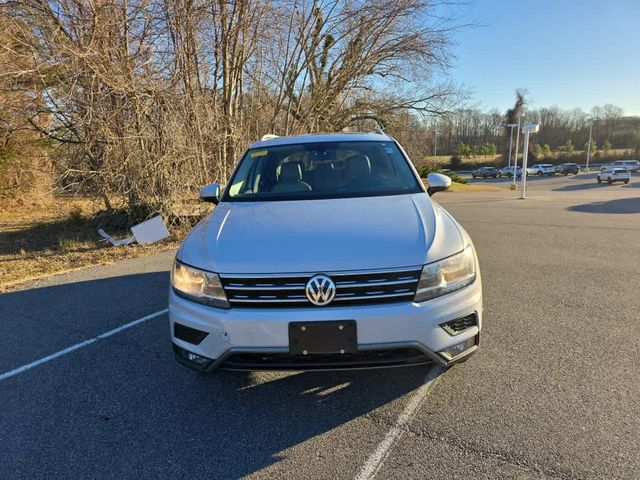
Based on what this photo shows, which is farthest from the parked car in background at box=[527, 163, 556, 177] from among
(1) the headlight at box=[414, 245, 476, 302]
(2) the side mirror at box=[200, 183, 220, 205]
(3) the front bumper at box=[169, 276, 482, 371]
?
(3) the front bumper at box=[169, 276, 482, 371]

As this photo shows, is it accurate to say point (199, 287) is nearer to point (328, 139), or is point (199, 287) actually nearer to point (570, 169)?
point (328, 139)

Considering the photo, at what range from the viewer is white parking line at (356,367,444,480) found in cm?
220

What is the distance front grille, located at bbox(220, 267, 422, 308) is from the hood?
0.13ft

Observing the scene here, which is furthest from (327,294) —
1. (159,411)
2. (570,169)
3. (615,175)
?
(570,169)

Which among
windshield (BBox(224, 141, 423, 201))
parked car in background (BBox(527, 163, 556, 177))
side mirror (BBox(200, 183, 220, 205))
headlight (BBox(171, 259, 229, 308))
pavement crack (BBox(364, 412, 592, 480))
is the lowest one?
parked car in background (BBox(527, 163, 556, 177))

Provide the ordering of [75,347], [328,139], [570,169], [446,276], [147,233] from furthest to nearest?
1. [570,169]
2. [147,233]
3. [328,139]
4. [75,347]
5. [446,276]

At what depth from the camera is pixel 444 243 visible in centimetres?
259

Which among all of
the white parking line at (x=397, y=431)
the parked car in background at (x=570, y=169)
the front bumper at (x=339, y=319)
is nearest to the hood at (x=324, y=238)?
the front bumper at (x=339, y=319)

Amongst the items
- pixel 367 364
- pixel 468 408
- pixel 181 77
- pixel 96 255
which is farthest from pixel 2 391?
pixel 181 77

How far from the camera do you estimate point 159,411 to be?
277cm

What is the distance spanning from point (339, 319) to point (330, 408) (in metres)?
0.78

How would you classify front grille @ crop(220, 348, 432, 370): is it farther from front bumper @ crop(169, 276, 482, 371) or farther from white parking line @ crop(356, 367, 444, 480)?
white parking line @ crop(356, 367, 444, 480)

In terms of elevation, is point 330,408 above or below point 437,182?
below

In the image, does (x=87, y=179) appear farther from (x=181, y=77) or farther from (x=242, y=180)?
(x=242, y=180)
